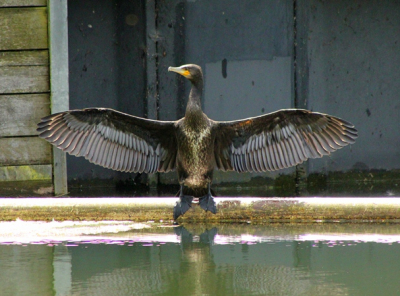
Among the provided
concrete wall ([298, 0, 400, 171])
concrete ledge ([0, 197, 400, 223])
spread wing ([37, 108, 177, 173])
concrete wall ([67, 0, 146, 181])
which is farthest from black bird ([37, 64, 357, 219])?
concrete wall ([298, 0, 400, 171])

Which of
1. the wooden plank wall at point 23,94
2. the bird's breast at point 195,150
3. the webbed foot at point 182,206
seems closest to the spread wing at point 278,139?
the bird's breast at point 195,150

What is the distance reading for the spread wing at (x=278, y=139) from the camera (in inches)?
180

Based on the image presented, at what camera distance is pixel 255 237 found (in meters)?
3.77

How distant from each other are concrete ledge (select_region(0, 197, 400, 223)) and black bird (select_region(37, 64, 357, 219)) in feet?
0.98

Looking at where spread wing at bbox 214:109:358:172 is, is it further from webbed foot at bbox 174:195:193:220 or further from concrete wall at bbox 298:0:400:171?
concrete wall at bbox 298:0:400:171

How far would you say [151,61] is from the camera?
6.75 meters

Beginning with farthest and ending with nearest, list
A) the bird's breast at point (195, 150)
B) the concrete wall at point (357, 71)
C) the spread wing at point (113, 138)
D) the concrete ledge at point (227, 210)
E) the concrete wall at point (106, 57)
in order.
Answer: the concrete wall at point (357, 71) → the concrete wall at point (106, 57) → the spread wing at point (113, 138) → the bird's breast at point (195, 150) → the concrete ledge at point (227, 210)

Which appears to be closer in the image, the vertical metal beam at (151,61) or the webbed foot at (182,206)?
the webbed foot at (182,206)

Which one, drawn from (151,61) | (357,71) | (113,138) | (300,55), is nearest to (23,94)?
(113,138)

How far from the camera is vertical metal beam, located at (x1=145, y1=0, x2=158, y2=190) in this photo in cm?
668

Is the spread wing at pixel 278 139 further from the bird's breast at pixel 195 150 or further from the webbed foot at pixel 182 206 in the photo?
the webbed foot at pixel 182 206

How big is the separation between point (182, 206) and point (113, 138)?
0.87 meters

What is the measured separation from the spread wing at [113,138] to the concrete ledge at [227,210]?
615 mm

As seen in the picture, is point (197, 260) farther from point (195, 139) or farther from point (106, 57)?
point (106, 57)
